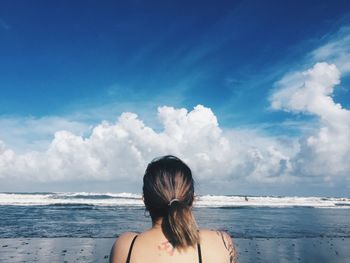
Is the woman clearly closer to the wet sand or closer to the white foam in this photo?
the wet sand

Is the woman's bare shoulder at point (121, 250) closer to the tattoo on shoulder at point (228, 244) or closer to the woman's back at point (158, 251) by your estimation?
the woman's back at point (158, 251)

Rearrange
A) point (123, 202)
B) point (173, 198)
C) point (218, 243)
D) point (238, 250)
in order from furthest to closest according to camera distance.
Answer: point (123, 202), point (238, 250), point (218, 243), point (173, 198)

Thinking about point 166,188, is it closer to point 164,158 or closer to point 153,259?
point 164,158

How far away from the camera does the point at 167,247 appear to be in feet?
8.05

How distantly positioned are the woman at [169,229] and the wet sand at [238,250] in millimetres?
10542

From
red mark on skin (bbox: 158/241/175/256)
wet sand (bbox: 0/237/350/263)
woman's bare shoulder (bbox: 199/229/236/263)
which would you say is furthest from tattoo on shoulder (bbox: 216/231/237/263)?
wet sand (bbox: 0/237/350/263)

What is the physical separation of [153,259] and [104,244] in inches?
537

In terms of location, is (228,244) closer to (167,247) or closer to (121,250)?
(167,247)

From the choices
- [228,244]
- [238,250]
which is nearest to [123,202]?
[238,250]

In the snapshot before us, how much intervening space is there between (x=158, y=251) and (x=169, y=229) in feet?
0.51

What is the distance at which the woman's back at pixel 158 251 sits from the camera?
7.95 ft

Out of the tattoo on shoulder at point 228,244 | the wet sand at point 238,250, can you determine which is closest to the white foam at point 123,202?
the wet sand at point 238,250

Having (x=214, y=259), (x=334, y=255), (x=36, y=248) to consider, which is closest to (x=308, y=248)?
(x=334, y=255)

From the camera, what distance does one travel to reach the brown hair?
2.38 metres
